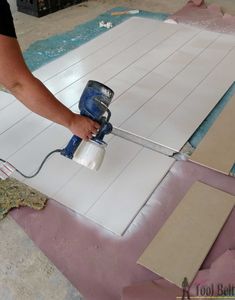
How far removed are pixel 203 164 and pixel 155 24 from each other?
2.22 meters

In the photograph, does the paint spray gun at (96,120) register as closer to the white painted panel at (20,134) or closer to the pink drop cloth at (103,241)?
the pink drop cloth at (103,241)

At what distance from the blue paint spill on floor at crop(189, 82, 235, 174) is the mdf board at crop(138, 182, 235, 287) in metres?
0.28

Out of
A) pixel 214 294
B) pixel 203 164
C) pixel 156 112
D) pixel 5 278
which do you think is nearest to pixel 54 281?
pixel 5 278

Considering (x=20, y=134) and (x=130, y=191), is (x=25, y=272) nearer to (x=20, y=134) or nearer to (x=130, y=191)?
(x=130, y=191)

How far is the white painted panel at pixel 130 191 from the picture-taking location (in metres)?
1.68

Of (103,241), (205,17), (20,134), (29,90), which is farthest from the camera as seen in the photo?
(205,17)

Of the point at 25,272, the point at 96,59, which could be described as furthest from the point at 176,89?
the point at 25,272

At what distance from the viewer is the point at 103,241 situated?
1591mm

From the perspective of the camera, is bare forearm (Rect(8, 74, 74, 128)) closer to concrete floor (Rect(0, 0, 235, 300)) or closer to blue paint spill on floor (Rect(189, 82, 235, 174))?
A: concrete floor (Rect(0, 0, 235, 300))

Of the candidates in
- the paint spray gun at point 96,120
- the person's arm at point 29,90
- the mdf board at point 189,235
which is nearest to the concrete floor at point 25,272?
the mdf board at point 189,235

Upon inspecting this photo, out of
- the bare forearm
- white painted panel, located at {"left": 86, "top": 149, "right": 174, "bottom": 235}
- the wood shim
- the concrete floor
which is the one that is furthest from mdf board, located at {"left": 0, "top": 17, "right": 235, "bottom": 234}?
the bare forearm

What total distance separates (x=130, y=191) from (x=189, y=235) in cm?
40

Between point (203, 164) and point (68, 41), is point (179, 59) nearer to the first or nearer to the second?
point (68, 41)

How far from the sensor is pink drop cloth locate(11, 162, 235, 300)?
144cm
